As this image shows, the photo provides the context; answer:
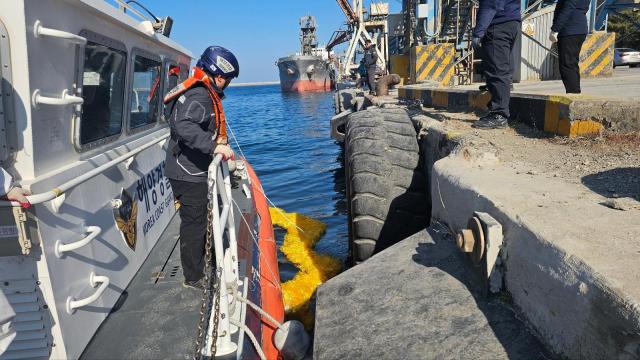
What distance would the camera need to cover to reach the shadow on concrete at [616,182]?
1901 millimetres

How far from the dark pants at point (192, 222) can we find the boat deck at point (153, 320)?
20 centimetres

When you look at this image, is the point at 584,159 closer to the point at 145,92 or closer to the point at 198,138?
the point at 198,138

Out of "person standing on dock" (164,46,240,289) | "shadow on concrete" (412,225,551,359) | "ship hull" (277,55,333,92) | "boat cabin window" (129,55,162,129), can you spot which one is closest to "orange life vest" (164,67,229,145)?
"person standing on dock" (164,46,240,289)

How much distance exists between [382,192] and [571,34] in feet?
9.74

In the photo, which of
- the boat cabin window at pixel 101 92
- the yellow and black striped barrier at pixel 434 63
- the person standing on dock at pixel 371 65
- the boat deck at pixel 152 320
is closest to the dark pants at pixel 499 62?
the boat deck at pixel 152 320

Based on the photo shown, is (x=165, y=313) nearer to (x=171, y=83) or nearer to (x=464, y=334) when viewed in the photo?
(x=464, y=334)

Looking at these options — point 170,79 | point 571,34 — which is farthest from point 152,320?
point 571,34

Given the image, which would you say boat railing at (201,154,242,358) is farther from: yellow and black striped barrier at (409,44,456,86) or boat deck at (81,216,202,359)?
yellow and black striped barrier at (409,44,456,86)

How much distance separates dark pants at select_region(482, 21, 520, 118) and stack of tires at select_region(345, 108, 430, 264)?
944mm

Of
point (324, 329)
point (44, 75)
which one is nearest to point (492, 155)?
point (324, 329)

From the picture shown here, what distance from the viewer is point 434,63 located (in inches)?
385

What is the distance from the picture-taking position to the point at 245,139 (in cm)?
1709

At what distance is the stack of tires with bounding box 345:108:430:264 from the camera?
312 cm

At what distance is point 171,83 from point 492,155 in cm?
386
